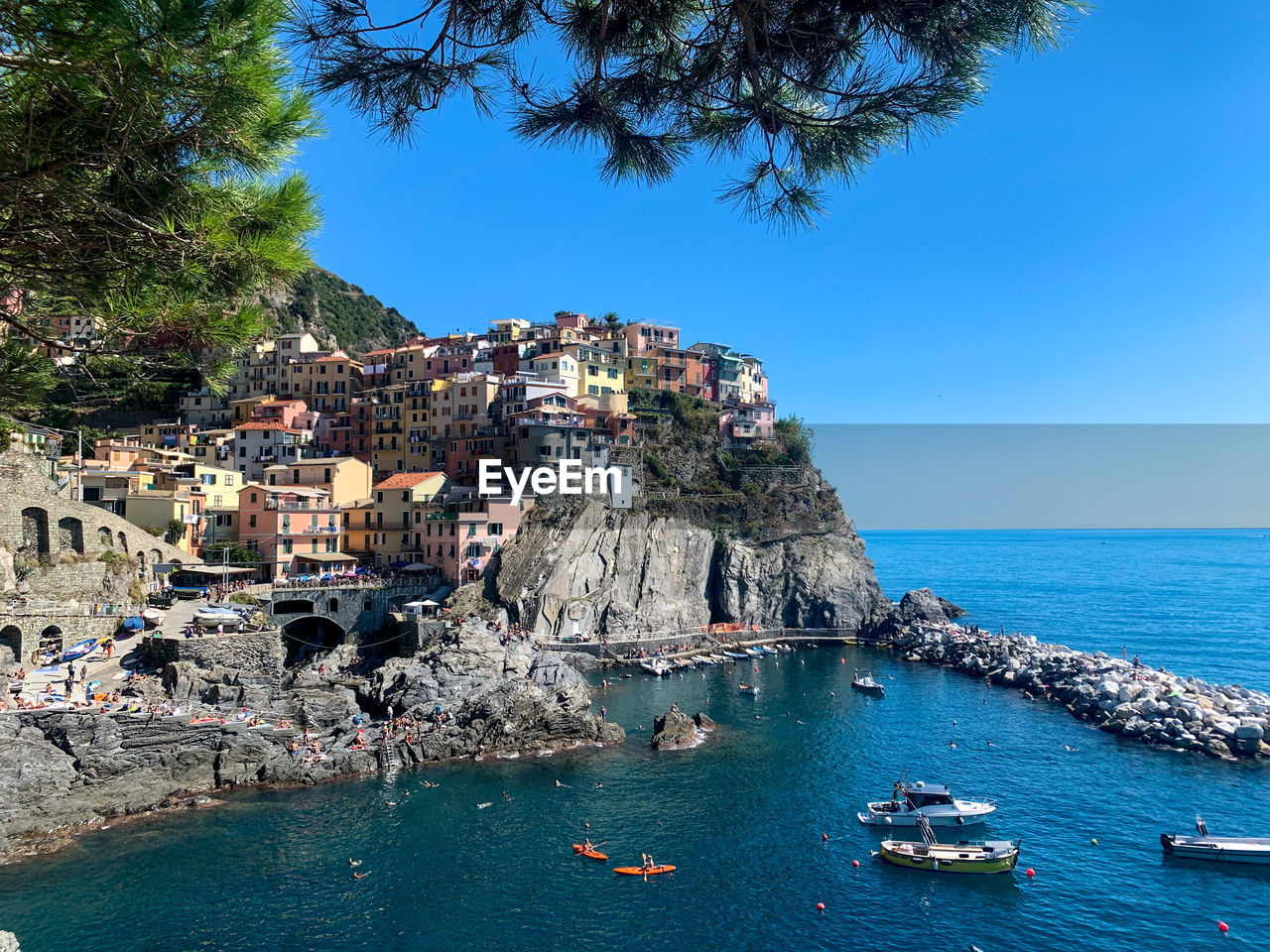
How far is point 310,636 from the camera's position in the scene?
4044cm

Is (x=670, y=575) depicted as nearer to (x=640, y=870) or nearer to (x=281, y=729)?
(x=281, y=729)

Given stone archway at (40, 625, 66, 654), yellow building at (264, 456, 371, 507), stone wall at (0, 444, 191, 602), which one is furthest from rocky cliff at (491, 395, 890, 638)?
stone archway at (40, 625, 66, 654)

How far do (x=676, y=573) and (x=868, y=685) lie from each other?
16.3 meters

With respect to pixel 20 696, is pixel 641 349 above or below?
above

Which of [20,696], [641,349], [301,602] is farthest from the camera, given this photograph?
[641,349]

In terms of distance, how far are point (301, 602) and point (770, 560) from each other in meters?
33.5

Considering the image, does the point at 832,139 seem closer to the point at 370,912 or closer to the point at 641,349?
the point at 370,912

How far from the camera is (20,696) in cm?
2595

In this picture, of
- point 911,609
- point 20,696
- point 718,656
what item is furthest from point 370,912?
point 911,609

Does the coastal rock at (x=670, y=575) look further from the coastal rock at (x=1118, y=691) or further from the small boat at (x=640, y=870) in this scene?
the small boat at (x=640, y=870)

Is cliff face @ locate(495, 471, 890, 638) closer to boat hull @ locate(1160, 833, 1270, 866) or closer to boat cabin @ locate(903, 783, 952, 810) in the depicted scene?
boat cabin @ locate(903, 783, 952, 810)

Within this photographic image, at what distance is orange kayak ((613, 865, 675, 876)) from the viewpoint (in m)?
21.8

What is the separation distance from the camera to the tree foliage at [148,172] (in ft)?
14.8

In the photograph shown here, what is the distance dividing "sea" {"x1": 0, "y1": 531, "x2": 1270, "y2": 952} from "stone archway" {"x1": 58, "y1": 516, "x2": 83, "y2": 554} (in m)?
16.5
